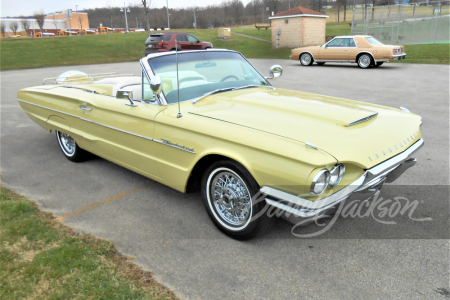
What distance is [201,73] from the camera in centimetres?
388

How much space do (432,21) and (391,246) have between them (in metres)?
26.4

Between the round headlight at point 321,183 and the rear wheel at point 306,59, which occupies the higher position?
the rear wheel at point 306,59

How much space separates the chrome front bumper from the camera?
2416 mm

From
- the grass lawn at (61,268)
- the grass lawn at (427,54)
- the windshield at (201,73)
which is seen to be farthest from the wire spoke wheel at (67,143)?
the grass lawn at (427,54)

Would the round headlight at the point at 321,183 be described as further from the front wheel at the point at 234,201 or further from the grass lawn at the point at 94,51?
the grass lawn at the point at 94,51

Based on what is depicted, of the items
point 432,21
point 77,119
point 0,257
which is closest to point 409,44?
point 432,21

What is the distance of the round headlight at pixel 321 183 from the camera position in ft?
7.74

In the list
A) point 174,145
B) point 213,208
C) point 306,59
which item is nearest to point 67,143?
point 174,145

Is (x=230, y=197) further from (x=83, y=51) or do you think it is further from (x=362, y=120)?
(x=83, y=51)

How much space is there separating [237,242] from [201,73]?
186 centimetres

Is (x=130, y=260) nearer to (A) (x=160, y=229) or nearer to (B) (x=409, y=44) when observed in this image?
(A) (x=160, y=229)

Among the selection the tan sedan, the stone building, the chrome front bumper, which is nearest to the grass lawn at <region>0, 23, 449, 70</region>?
the stone building

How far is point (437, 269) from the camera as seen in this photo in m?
2.59

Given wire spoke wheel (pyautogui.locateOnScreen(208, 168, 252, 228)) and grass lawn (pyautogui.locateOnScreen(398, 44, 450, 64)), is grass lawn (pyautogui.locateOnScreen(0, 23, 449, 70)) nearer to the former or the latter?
grass lawn (pyautogui.locateOnScreen(398, 44, 450, 64))
